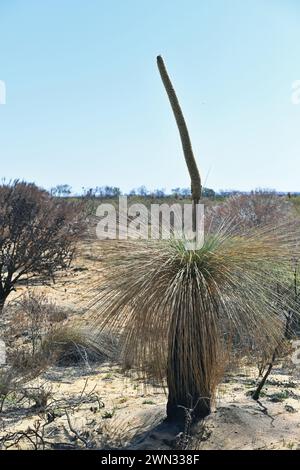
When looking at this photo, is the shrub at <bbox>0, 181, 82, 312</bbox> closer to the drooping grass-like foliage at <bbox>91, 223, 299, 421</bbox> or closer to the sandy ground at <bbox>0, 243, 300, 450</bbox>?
the sandy ground at <bbox>0, 243, 300, 450</bbox>

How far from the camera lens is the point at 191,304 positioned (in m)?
3.45

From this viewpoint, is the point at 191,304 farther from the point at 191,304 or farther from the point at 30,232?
the point at 30,232

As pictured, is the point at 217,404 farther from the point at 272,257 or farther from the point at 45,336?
the point at 45,336

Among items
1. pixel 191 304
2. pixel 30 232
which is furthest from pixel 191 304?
pixel 30 232

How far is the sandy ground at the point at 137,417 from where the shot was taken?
3574 mm

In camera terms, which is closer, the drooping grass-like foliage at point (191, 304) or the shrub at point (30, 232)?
the drooping grass-like foliage at point (191, 304)

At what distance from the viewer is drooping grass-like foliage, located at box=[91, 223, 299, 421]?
11.5 ft

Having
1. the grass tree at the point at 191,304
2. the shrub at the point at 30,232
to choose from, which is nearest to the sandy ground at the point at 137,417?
the grass tree at the point at 191,304

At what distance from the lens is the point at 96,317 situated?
3885 millimetres

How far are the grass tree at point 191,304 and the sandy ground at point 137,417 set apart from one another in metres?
0.22

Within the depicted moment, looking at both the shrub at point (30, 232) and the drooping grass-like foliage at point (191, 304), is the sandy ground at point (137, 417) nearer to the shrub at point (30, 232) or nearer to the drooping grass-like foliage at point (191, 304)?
the drooping grass-like foliage at point (191, 304)

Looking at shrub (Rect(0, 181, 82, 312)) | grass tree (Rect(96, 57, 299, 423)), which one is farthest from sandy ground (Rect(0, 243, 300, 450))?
shrub (Rect(0, 181, 82, 312))

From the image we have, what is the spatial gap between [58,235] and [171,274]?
6.09m
